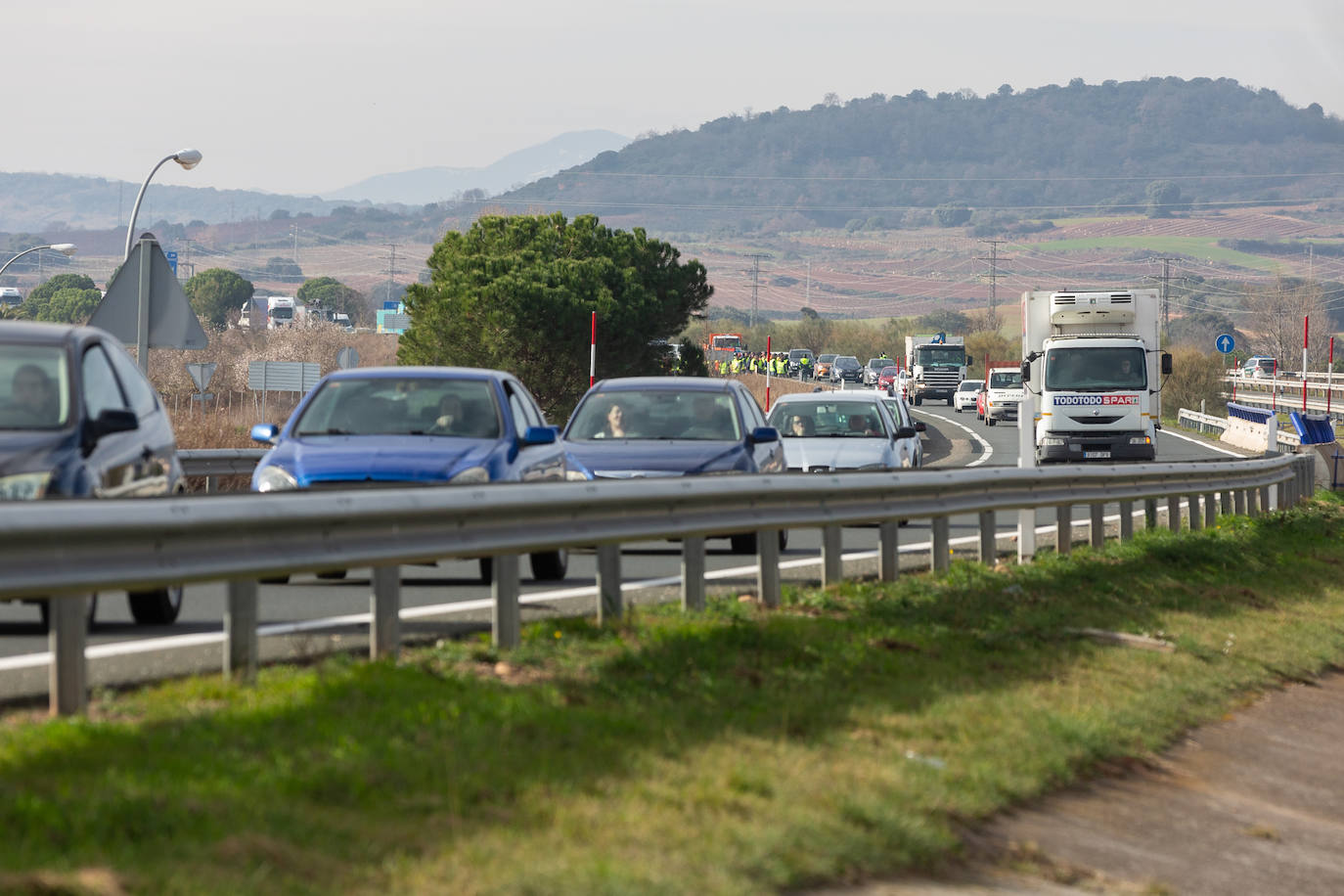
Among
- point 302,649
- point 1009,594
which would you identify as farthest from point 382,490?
point 1009,594

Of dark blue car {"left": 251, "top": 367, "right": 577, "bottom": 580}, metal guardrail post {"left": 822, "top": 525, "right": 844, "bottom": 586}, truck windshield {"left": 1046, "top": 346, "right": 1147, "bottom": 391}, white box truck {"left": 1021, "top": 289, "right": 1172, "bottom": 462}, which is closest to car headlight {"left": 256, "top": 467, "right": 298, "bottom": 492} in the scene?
dark blue car {"left": 251, "top": 367, "right": 577, "bottom": 580}

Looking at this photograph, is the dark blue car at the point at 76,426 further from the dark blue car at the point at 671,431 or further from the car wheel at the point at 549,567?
the dark blue car at the point at 671,431

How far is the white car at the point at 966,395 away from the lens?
224 ft

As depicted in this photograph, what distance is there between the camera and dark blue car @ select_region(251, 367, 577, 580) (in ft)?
39.0

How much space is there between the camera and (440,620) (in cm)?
1011

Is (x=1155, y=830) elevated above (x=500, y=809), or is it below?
below

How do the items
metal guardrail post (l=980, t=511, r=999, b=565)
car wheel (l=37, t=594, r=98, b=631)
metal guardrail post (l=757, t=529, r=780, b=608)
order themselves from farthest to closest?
metal guardrail post (l=980, t=511, r=999, b=565)
metal guardrail post (l=757, t=529, r=780, b=608)
car wheel (l=37, t=594, r=98, b=631)

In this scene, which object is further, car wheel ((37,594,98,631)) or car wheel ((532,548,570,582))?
car wheel ((532,548,570,582))

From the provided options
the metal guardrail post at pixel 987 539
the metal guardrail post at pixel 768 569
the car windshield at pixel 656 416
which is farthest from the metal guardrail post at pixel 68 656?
the car windshield at pixel 656 416

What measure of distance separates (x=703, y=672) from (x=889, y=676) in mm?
1163

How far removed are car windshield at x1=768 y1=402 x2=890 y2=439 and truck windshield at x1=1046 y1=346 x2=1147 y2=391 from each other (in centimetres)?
1323

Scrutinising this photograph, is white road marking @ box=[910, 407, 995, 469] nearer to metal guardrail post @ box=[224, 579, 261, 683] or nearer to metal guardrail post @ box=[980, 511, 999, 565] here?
metal guardrail post @ box=[980, 511, 999, 565]

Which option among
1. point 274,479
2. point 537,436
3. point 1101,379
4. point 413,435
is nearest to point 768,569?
point 537,436

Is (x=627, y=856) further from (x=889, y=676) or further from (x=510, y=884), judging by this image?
(x=889, y=676)
